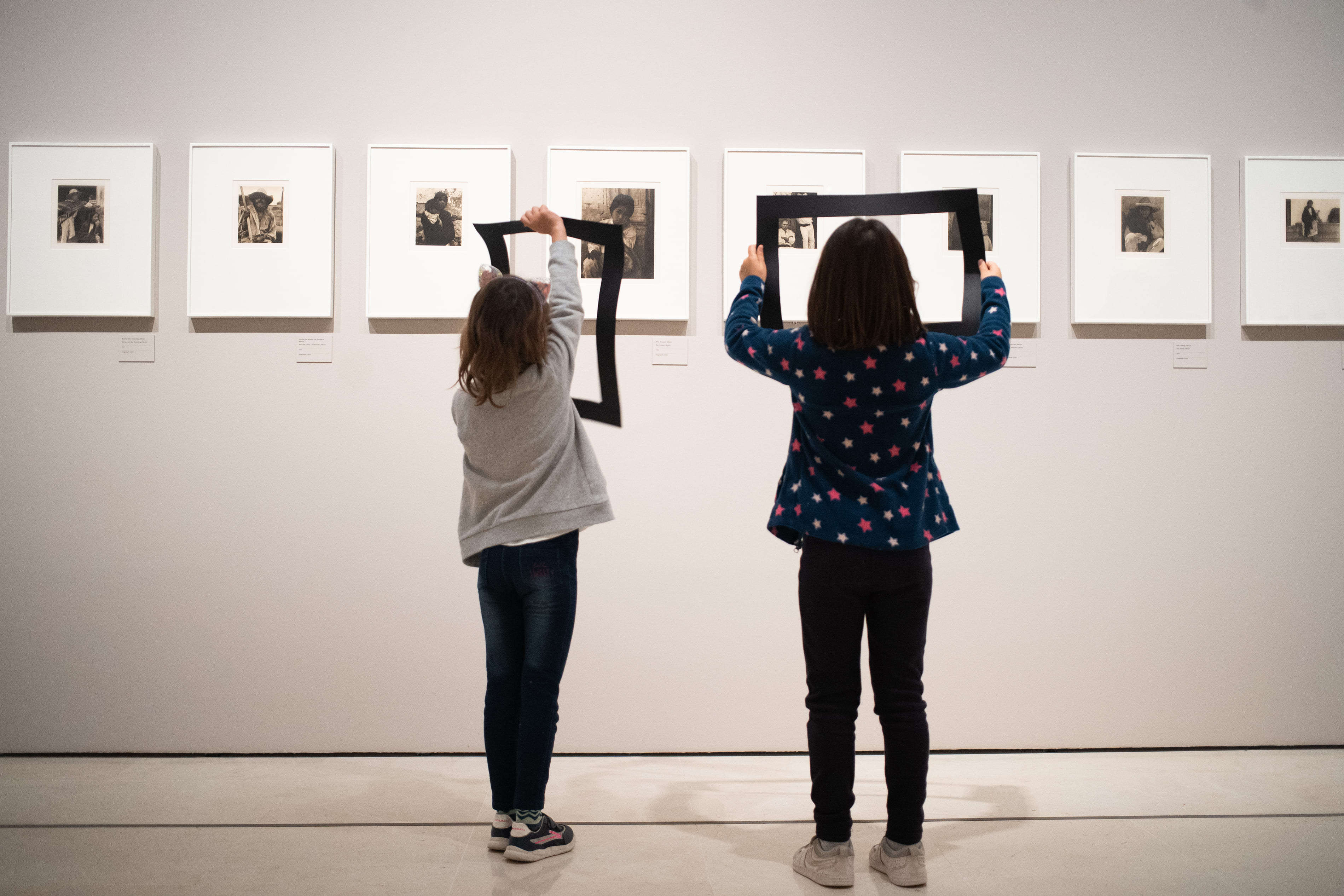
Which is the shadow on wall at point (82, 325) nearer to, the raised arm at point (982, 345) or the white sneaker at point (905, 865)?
the raised arm at point (982, 345)

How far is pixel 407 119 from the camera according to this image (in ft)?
9.35

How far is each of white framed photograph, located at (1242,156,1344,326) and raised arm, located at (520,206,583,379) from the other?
2.39m

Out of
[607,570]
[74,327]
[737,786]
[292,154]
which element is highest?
[292,154]

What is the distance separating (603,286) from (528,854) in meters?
1.45

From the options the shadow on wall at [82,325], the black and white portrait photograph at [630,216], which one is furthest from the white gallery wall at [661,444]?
the black and white portrait photograph at [630,216]

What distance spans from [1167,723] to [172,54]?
4.12 meters

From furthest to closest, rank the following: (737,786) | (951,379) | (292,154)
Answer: (292,154) → (737,786) → (951,379)

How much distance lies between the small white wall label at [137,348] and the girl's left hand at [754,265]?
6.90 ft

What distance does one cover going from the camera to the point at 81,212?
281 centimetres

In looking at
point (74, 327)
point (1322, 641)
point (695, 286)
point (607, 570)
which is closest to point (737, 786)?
point (607, 570)

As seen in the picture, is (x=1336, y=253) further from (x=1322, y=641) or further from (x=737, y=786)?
(x=737, y=786)

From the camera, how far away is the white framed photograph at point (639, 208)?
2818 mm

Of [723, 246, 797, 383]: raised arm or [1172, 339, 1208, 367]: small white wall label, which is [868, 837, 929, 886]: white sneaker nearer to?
[723, 246, 797, 383]: raised arm

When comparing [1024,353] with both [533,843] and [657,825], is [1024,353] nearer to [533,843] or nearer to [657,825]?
[657,825]
